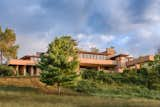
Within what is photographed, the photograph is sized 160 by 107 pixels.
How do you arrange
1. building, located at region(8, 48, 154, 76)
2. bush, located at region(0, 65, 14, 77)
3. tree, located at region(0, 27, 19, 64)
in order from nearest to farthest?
bush, located at region(0, 65, 14, 77) < tree, located at region(0, 27, 19, 64) < building, located at region(8, 48, 154, 76)

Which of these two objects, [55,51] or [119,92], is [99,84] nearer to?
[119,92]

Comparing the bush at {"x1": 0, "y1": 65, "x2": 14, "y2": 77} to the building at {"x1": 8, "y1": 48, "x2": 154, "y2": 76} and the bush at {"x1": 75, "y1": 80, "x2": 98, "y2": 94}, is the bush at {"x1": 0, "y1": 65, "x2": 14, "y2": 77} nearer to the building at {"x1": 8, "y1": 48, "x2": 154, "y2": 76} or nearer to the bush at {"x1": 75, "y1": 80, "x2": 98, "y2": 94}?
the building at {"x1": 8, "y1": 48, "x2": 154, "y2": 76}

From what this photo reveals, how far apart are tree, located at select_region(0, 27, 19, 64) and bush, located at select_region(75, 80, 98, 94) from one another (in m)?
17.2

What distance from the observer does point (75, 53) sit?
142 feet

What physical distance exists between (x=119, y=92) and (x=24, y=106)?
23759 millimetres

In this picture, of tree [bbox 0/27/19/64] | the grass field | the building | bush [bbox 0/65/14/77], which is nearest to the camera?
the grass field

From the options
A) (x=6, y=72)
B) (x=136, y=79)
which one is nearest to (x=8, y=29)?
(x=6, y=72)

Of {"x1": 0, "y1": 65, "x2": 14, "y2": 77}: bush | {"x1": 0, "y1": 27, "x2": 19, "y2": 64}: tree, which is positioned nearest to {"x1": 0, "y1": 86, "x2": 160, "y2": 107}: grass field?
{"x1": 0, "y1": 65, "x2": 14, "y2": 77}: bush

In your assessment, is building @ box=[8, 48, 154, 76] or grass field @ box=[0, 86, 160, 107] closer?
grass field @ box=[0, 86, 160, 107]

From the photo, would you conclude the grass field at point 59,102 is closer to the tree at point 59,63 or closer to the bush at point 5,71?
the tree at point 59,63

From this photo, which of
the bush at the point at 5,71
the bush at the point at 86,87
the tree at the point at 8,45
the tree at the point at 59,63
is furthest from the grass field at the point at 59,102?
the tree at the point at 8,45

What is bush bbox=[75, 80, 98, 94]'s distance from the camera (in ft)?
150

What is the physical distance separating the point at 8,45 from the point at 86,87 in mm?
20484

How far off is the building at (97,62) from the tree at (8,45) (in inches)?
57.0
